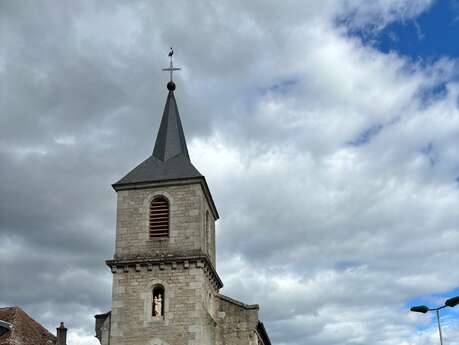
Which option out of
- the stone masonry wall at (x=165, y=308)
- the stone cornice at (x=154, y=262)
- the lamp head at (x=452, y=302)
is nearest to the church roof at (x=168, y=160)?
the stone cornice at (x=154, y=262)

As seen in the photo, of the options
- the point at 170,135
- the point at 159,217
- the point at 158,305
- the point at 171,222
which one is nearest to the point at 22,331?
the point at 158,305

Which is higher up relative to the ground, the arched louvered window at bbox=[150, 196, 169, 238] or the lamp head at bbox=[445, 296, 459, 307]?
the arched louvered window at bbox=[150, 196, 169, 238]

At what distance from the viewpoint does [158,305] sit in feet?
78.0

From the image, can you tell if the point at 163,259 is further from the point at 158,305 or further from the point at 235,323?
the point at 235,323

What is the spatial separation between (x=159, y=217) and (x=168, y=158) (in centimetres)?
330

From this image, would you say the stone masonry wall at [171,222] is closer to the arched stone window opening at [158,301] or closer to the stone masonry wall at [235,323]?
the arched stone window opening at [158,301]

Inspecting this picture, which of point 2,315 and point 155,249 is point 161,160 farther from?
point 2,315

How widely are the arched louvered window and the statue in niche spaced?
8.46 ft

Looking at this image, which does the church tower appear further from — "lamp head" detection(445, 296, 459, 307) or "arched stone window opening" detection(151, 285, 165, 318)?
"lamp head" detection(445, 296, 459, 307)

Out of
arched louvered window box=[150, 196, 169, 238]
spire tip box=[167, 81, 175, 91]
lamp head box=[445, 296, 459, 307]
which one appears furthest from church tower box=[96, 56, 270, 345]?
lamp head box=[445, 296, 459, 307]

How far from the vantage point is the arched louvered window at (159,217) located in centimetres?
2502

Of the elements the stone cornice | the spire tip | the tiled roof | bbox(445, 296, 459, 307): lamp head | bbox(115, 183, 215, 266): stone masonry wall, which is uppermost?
the spire tip

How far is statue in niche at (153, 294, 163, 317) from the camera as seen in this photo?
23638 mm

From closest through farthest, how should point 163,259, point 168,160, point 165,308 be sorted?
point 165,308, point 163,259, point 168,160
